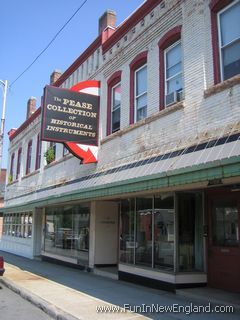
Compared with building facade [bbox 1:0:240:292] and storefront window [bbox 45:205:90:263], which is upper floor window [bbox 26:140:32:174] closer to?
storefront window [bbox 45:205:90:263]

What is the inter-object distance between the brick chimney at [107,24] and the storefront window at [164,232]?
7179mm

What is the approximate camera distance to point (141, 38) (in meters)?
13.0

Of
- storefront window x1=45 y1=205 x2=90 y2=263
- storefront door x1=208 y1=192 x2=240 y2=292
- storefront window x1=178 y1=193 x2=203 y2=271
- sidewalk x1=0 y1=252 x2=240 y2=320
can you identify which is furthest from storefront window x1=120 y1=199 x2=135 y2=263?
storefront door x1=208 y1=192 x2=240 y2=292

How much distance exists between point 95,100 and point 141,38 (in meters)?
3.17

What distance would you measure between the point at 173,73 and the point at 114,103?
3.72 metres

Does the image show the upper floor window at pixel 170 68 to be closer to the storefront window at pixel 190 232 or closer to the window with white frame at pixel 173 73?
A: the window with white frame at pixel 173 73

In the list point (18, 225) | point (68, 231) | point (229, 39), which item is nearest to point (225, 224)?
point (229, 39)

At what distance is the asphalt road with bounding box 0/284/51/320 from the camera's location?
8.43 meters

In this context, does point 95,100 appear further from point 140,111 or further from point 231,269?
point 231,269

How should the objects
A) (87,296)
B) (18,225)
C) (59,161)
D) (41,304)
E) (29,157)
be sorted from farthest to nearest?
(18,225) < (29,157) < (59,161) < (87,296) < (41,304)

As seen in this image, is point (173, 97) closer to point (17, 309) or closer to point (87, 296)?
point (87, 296)

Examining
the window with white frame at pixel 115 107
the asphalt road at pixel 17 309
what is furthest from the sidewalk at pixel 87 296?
the window with white frame at pixel 115 107

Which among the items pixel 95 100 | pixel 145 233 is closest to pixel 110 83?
pixel 95 100

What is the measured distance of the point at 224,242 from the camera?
1029 centimetres
